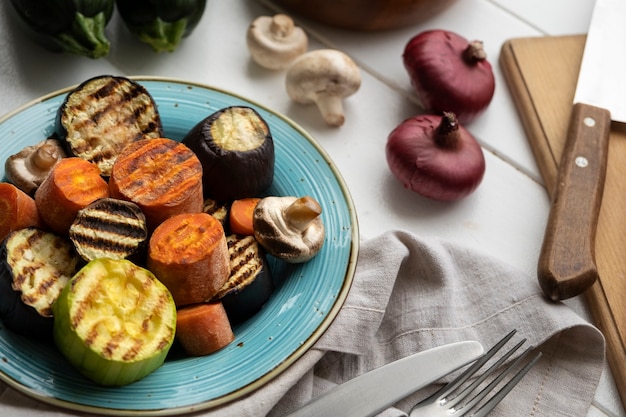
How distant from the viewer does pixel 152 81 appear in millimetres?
1608

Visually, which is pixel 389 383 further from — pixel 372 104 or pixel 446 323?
pixel 372 104

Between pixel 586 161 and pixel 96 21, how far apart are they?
1.20m

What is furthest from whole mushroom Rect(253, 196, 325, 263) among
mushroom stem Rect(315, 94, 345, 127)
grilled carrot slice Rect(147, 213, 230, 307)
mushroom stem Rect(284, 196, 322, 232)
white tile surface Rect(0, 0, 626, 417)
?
mushroom stem Rect(315, 94, 345, 127)

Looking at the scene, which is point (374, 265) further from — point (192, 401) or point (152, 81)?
point (152, 81)

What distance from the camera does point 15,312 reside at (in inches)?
47.0

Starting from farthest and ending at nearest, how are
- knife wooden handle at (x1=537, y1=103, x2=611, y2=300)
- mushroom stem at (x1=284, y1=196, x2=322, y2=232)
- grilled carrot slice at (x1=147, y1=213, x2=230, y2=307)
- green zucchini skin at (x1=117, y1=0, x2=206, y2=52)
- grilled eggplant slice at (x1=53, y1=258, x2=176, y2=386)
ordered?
green zucchini skin at (x1=117, y1=0, x2=206, y2=52), knife wooden handle at (x1=537, y1=103, x2=611, y2=300), mushroom stem at (x1=284, y1=196, x2=322, y2=232), grilled carrot slice at (x1=147, y1=213, x2=230, y2=307), grilled eggplant slice at (x1=53, y1=258, x2=176, y2=386)

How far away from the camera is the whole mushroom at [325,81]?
183cm

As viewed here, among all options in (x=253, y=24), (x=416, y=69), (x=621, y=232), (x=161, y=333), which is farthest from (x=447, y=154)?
(x=161, y=333)

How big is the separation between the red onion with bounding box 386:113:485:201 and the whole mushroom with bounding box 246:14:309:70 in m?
0.38

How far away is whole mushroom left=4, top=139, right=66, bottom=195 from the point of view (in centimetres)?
136

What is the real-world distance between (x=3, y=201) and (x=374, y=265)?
72 cm

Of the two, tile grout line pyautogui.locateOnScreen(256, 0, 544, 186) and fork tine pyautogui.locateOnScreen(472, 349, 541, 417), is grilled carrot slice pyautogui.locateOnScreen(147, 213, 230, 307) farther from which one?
tile grout line pyautogui.locateOnScreen(256, 0, 544, 186)

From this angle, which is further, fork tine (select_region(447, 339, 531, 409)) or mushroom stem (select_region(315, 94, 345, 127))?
mushroom stem (select_region(315, 94, 345, 127))


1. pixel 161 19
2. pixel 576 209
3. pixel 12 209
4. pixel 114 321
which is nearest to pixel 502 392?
pixel 576 209
